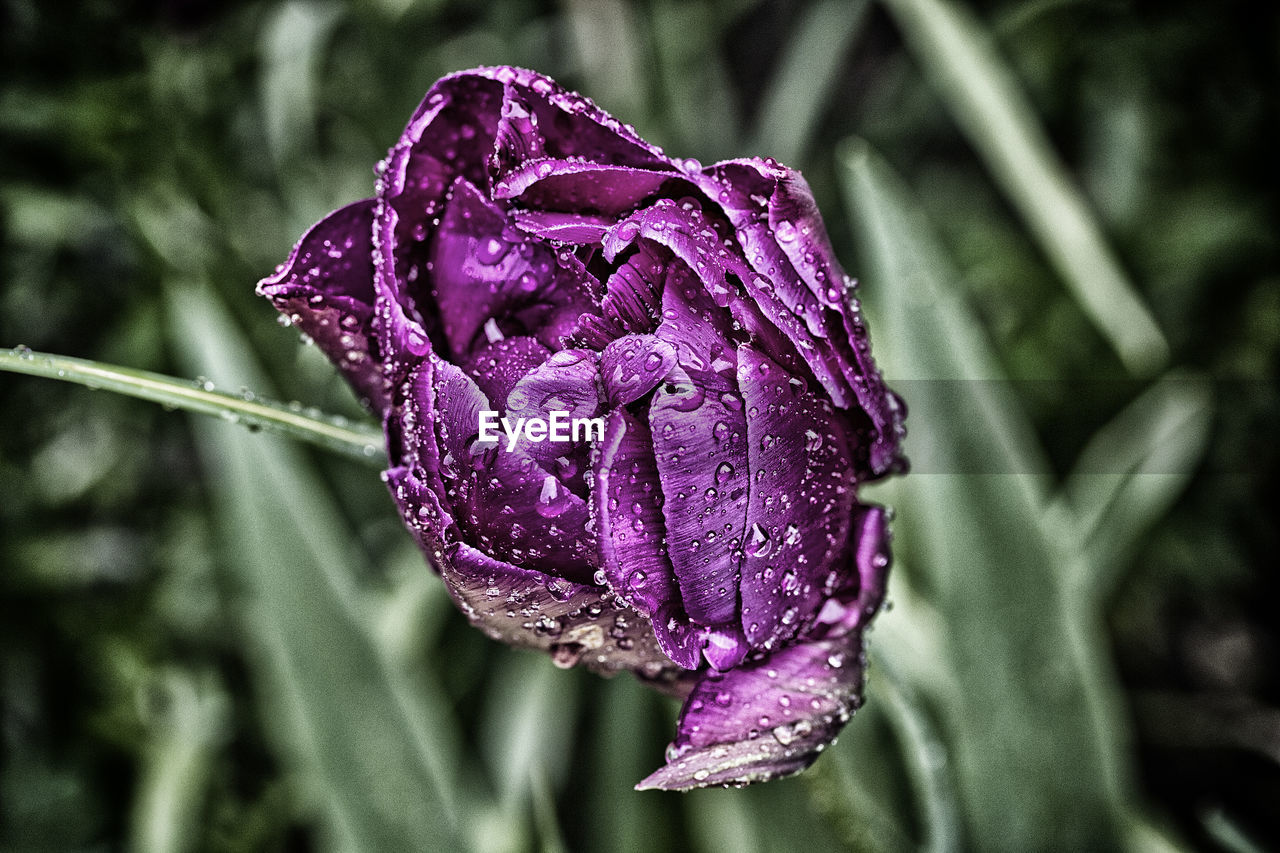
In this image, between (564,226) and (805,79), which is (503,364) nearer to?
(564,226)

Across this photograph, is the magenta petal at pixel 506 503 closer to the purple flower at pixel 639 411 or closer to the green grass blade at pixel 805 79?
the purple flower at pixel 639 411

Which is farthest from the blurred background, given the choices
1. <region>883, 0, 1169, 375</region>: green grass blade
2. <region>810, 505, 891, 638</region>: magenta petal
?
<region>810, 505, 891, 638</region>: magenta petal

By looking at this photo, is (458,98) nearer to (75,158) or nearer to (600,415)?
(600,415)

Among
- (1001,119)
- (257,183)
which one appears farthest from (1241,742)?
(257,183)

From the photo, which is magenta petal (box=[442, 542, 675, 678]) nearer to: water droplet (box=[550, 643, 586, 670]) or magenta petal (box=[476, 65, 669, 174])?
water droplet (box=[550, 643, 586, 670])

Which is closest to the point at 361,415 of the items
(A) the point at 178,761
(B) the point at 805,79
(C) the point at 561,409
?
(A) the point at 178,761

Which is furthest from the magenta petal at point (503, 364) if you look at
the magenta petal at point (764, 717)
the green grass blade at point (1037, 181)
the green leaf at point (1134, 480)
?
the green grass blade at point (1037, 181)
